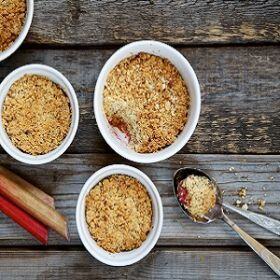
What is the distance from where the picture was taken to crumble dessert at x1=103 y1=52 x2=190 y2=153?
4.01ft

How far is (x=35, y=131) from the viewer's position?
122 cm

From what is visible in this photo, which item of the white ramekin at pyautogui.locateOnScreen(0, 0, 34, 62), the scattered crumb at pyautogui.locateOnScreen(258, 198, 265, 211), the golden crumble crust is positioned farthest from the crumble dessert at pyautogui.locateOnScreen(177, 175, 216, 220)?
the white ramekin at pyautogui.locateOnScreen(0, 0, 34, 62)

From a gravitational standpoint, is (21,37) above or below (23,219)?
above

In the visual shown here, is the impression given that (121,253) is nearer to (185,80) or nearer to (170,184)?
(170,184)

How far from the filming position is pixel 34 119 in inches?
47.9

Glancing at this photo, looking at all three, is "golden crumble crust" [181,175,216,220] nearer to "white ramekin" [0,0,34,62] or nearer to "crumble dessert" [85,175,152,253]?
"crumble dessert" [85,175,152,253]

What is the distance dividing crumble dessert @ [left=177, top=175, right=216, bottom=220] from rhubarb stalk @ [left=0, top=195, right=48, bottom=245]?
0.29m

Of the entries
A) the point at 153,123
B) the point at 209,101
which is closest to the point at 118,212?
the point at 153,123

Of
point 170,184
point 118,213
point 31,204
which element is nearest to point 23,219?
point 31,204

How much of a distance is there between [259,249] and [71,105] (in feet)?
1.56

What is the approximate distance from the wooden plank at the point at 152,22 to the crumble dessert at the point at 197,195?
29 centimetres

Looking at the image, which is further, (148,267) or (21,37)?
(148,267)

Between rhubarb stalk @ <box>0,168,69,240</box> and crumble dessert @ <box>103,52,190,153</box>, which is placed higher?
crumble dessert @ <box>103,52,190,153</box>

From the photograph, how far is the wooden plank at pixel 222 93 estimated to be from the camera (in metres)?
1.29
